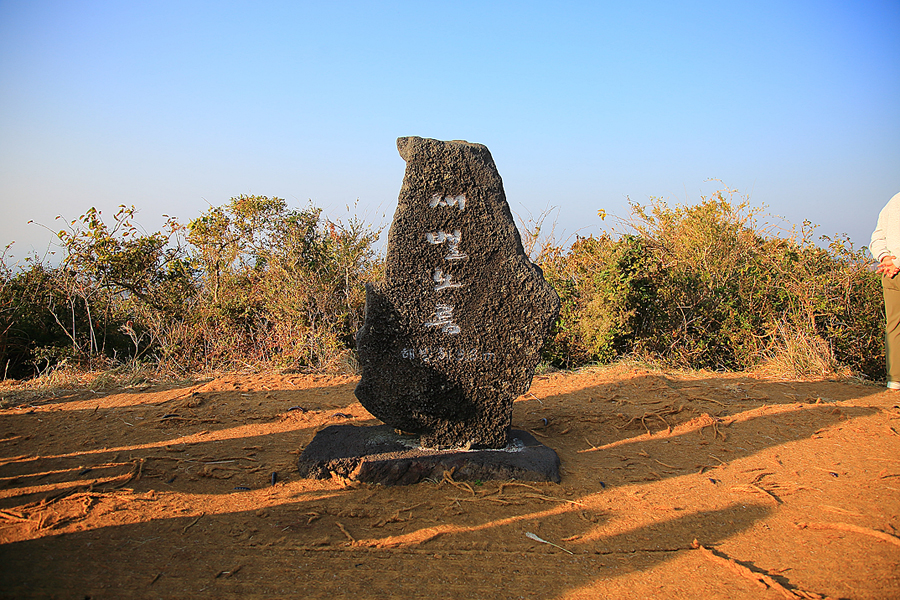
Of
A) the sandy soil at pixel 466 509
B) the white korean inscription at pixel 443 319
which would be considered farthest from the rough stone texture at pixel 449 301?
the sandy soil at pixel 466 509

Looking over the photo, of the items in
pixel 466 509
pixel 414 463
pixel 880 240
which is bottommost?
pixel 466 509

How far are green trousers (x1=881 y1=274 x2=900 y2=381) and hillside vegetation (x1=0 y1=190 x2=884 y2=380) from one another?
2.57ft

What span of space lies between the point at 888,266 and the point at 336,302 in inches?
230

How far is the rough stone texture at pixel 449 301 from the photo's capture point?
344 centimetres

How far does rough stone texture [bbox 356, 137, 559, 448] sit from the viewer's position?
11.3 feet

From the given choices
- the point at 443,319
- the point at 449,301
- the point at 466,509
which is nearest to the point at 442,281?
the point at 449,301

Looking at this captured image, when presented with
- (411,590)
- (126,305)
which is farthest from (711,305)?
(126,305)

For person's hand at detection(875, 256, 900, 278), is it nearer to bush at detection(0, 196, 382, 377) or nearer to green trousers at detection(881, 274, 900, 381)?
green trousers at detection(881, 274, 900, 381)

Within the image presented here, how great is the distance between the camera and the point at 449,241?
3.46 meters

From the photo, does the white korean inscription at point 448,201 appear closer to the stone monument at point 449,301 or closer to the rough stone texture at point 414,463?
the stone monument at point 449,301

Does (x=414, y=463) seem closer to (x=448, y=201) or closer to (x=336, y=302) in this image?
(x=448, y=201)

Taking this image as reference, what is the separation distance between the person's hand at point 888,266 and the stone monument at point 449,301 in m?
3.54

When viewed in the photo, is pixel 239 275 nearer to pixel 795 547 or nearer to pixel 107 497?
pixel 107 497

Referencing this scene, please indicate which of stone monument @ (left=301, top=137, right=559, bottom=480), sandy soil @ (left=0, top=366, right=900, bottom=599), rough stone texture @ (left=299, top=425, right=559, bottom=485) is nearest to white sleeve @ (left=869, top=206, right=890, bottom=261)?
sandy soil @ (left=0, top=366, right=900, bottom=599)
